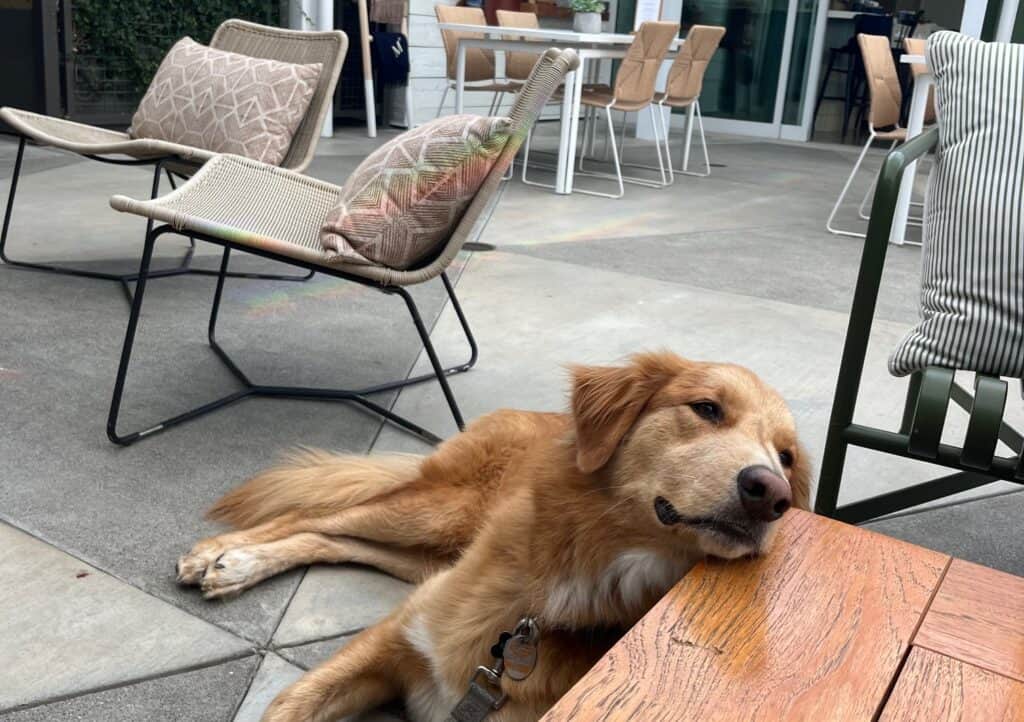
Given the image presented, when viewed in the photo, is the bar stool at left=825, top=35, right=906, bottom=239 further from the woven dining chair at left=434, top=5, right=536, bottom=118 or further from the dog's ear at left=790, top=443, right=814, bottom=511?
the dog's ear at left=790, top=443, right=814, bottom=511

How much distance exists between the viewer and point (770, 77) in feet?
41.0

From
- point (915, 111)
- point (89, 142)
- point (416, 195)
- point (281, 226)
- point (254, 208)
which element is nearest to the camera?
point (416, 195)

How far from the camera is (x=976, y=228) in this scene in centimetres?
206

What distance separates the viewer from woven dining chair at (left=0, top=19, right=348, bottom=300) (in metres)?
3.82

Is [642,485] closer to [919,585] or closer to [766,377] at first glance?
[919,585]

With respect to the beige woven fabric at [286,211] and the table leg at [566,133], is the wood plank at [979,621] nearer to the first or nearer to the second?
the beige woven fabric at [286,211]

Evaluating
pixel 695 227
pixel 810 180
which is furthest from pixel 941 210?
pixel 810 180

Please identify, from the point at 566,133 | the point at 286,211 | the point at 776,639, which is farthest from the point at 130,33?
the point at 776,639

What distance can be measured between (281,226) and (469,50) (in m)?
6.83

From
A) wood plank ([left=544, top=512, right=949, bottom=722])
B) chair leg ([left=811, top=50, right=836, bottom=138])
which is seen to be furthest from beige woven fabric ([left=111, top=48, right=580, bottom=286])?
chair leg ([left=811, top=50, right=836, bottom=138])

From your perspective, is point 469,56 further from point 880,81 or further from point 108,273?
point 108,273

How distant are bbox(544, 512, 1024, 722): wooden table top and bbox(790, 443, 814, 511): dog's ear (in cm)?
15

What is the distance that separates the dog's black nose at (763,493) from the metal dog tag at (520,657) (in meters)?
0.38

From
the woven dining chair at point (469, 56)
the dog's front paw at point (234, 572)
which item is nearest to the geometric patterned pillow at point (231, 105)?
the dog's front paw at point (234, 572)
